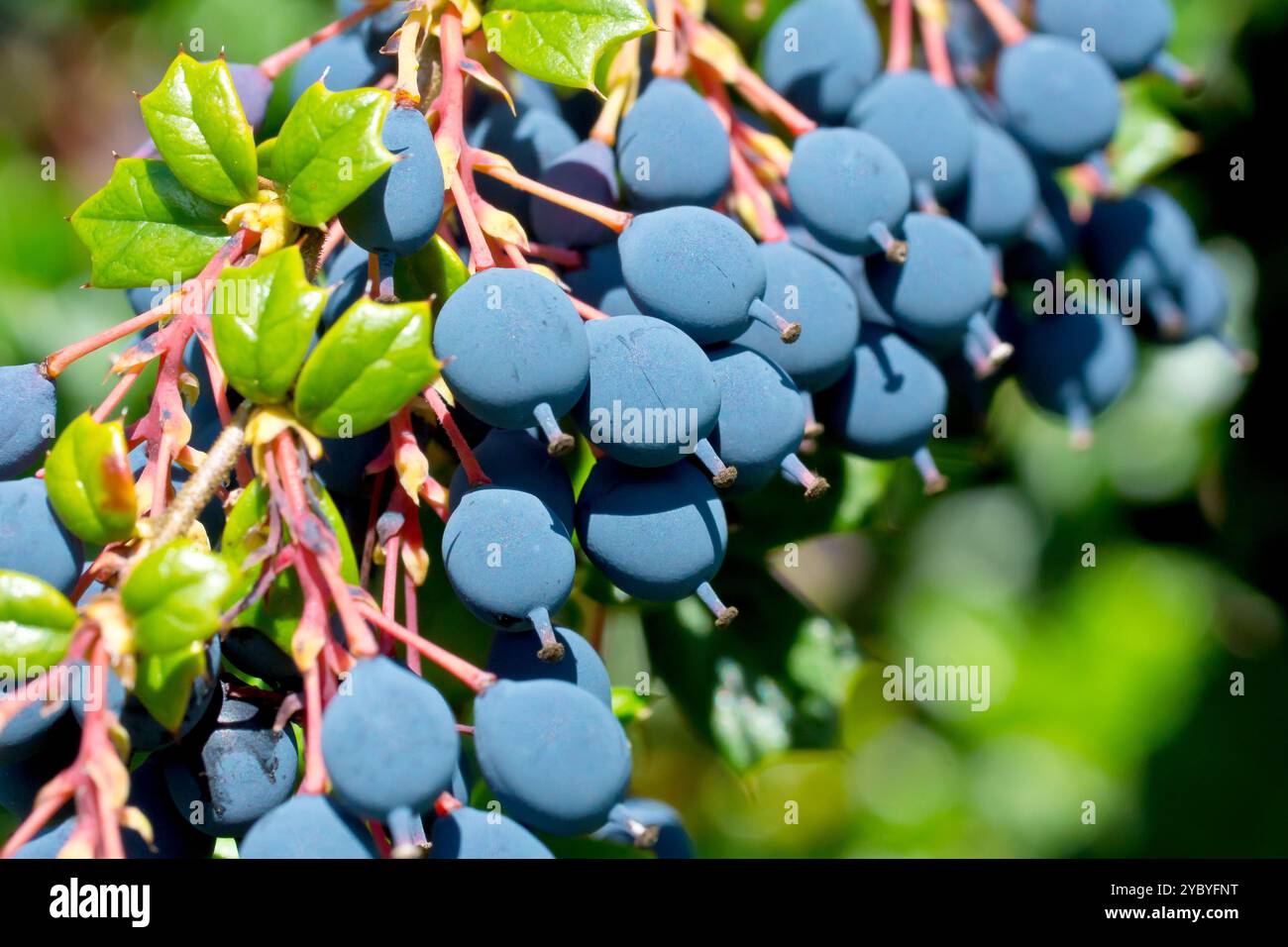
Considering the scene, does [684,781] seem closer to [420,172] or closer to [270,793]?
[270,793]

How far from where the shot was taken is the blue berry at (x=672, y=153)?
109 centimetres

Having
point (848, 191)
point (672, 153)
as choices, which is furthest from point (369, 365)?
point (848, 191)

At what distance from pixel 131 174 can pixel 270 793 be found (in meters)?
0.54

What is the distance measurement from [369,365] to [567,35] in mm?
374

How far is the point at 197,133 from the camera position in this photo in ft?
3.17

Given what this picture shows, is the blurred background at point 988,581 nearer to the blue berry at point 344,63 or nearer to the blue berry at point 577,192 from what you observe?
the blue berry at point 344,63

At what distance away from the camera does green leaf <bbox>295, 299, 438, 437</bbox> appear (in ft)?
2.79

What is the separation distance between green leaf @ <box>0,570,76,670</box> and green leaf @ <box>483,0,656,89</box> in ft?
1.88

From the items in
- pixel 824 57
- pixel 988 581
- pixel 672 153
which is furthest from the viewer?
pixel 988 581

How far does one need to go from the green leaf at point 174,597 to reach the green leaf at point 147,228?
34 centimetres

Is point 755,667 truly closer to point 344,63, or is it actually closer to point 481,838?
point 481,838

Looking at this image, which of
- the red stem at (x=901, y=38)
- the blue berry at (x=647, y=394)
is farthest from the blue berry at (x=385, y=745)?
the red stem at (x=901, y=38)

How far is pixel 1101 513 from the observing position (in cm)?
213
